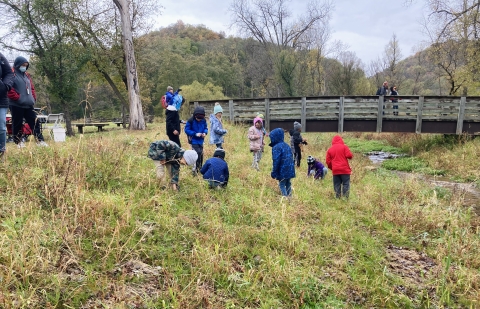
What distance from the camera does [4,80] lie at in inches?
192

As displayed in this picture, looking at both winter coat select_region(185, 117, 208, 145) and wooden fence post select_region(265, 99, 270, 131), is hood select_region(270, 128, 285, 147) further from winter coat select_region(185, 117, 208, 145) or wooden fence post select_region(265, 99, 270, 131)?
wooden fence post select_region(265, 99, 270, 131)

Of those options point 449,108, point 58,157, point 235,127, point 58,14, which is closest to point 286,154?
point 58,157

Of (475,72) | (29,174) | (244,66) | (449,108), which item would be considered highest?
(244,66)

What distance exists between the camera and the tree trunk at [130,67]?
525 inches

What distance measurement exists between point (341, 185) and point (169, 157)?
12.6ft

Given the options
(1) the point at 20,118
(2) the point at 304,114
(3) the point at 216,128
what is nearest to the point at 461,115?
(2) the point at 304,114

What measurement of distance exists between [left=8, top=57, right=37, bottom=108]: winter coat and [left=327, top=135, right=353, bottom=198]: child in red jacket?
21.6 feet

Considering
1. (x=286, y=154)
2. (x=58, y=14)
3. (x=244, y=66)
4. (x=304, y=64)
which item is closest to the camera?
(x=286, y=154)

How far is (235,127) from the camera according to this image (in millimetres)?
13016

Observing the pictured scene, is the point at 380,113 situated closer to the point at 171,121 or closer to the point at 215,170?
the point at 171,121

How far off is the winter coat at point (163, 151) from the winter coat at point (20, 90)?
11.8ft

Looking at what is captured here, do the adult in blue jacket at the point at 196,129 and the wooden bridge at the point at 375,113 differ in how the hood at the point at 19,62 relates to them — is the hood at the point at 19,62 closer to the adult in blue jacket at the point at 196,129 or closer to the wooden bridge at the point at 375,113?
the adult in blue jacket at the point at 196,129

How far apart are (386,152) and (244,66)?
42.2 m

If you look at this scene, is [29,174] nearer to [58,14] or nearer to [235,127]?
[235,127]
